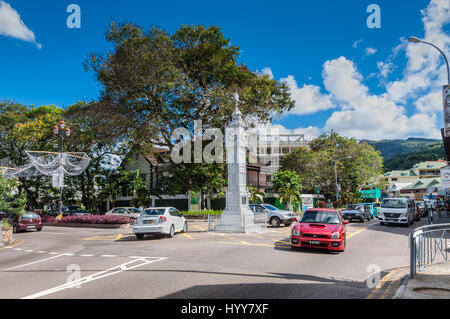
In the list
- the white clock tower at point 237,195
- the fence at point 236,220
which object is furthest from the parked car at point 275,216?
the white clock tower at point 237,195

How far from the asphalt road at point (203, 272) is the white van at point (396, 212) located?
11406mm

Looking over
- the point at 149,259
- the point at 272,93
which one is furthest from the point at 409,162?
the point at 149,259

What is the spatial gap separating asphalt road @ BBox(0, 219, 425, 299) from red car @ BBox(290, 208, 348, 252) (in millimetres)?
365

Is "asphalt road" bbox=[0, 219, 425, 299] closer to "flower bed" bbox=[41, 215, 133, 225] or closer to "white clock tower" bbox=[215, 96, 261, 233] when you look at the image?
"white clock tower" bbox=[215, 96, 261, 233]

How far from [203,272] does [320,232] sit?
205 inches

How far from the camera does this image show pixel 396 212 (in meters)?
24.6

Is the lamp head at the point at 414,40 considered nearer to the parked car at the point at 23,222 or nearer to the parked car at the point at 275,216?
the parked car at the point at 275,216

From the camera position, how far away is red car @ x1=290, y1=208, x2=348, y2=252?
12016 mm

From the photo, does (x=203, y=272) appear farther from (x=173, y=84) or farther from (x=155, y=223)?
(x=173, y=84)

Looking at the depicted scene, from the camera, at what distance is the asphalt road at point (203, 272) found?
6809mm

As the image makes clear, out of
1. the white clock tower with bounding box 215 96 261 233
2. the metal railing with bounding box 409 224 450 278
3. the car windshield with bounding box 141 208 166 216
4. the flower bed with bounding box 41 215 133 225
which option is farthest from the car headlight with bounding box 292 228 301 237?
the flower bed with bounding box 41 215 133 225
